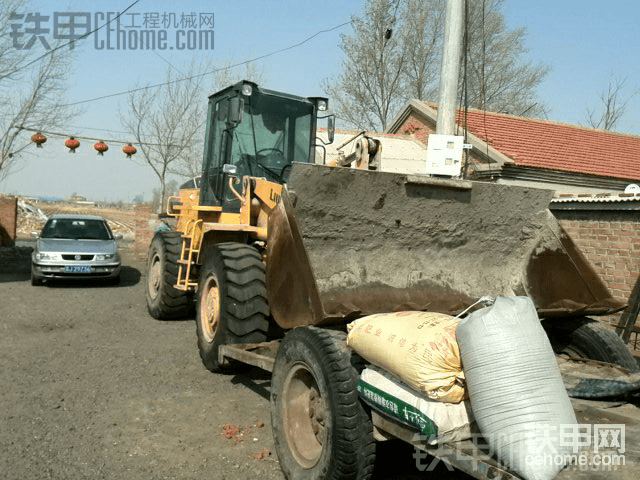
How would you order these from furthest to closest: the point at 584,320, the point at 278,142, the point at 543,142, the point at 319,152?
1. the point at 543,142
2. the point at 319,152
3. the point at 278,142
4. the point at 584,320

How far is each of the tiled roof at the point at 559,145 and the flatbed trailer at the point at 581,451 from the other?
1309 centimetres

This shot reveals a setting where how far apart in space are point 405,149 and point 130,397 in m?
15.2

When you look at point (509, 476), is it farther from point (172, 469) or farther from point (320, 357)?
point (172, 469)

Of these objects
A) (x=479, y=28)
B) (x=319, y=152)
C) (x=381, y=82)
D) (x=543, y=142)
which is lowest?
(x=319, y=152)

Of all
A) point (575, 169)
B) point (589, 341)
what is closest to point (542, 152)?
point (575, 169)

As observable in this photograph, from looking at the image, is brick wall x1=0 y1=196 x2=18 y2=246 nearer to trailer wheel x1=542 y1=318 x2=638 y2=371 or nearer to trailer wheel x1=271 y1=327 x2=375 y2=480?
trailer wheel x1=271 y1=327 x2=375 y2=480

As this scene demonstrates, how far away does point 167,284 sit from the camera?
8539 millimetres

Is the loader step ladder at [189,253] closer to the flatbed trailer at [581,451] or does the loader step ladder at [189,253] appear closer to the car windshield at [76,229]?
the flatbed trailer at [581,451]

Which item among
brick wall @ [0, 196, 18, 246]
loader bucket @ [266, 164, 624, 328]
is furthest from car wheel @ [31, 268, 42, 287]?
loader bucket @ [266, 164, 624, 328]

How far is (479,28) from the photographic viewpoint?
27.6 metres

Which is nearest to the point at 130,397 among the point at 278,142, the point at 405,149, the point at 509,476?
the point at 278,142

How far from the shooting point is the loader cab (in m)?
7.09

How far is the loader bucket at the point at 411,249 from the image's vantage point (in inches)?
168

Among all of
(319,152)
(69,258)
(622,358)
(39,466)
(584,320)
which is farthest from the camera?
(69,258)
